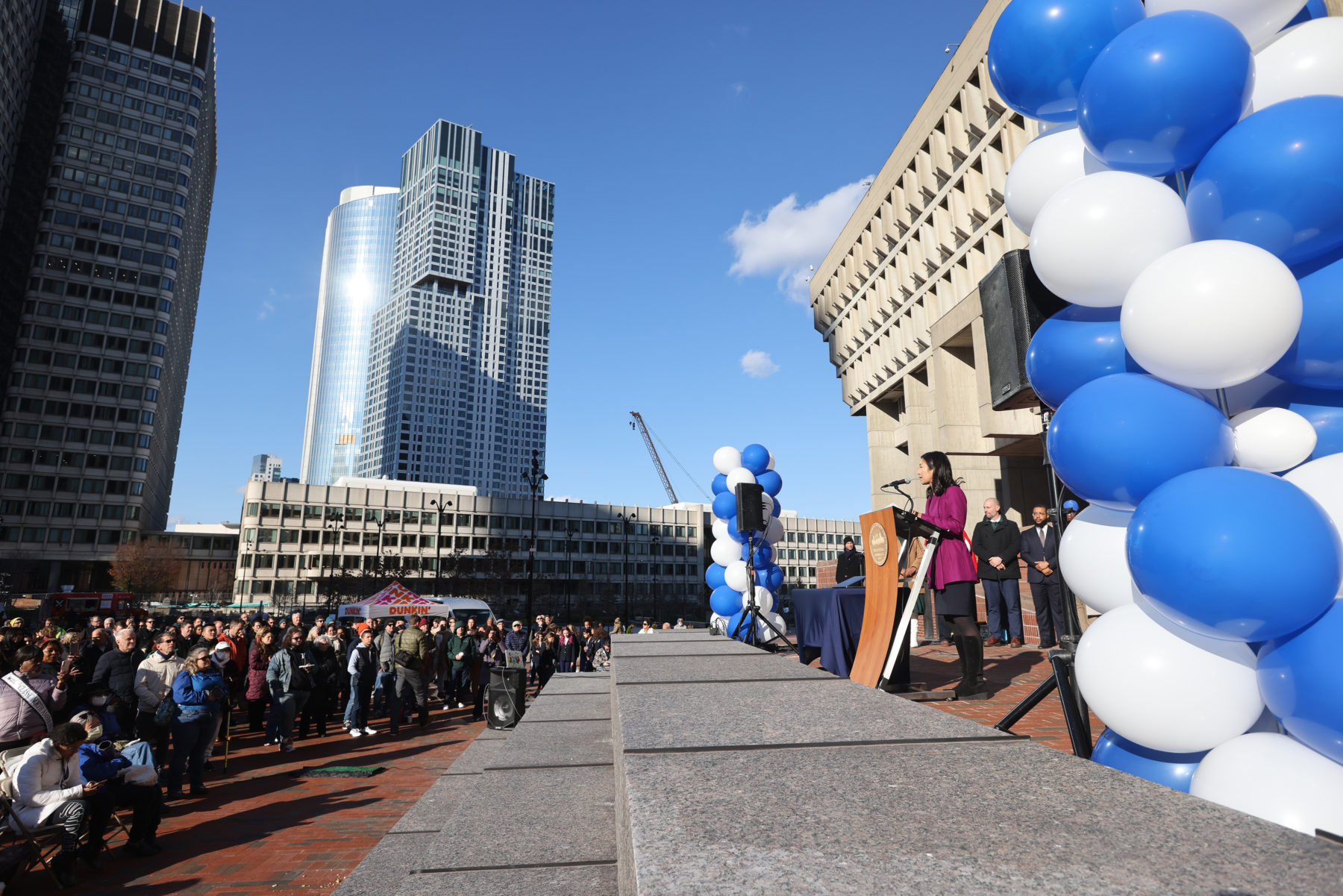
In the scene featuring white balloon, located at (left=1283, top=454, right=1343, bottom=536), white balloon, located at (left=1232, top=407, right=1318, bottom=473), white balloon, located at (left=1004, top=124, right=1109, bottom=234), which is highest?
white balloon, located at (left=1004, top=124, right=1109, bottom=234)

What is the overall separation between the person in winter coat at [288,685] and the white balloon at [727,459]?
8559mm

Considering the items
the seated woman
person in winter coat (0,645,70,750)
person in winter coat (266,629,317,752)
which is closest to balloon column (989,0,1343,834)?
the seated woman

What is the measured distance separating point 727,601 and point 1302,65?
11680mm

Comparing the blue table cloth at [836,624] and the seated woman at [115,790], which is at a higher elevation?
the blue table cloth at [836,624]

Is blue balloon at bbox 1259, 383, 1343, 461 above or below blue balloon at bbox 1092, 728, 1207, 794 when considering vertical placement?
above

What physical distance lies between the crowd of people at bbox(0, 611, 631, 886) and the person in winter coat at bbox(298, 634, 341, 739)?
3 centimetres

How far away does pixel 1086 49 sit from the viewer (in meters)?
3.76

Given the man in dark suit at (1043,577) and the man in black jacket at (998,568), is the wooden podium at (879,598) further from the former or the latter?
the man in dark suit at (1043,577)

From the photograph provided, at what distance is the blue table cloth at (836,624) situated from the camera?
7.18 metres

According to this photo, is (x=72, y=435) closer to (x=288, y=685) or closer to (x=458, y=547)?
(x=458, y=547)

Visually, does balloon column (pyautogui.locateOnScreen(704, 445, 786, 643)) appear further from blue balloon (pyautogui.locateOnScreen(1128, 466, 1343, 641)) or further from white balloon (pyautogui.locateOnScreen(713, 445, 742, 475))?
blue balloon (pyautogui.locateOnScreen(1128, 466, 1343, 641))

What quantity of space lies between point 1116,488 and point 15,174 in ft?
368

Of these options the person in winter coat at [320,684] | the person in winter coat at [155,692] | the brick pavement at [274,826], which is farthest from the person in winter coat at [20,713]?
the person in winter coat at [320,684]

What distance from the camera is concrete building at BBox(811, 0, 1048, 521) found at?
26.2m
